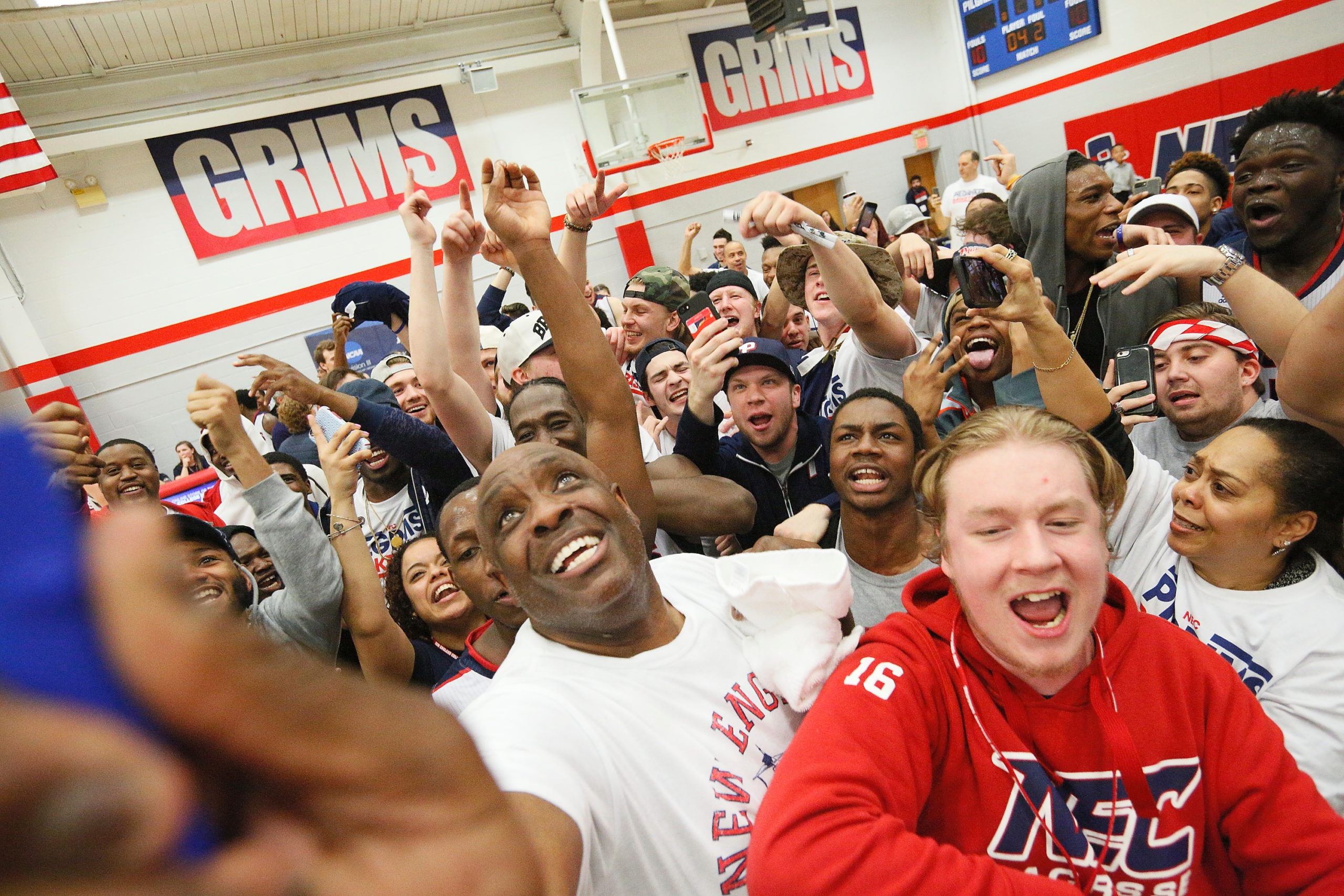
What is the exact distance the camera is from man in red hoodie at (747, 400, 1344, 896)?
1074 millimetres

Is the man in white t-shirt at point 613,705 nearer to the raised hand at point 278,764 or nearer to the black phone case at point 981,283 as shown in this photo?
the raised hand at point 278,764

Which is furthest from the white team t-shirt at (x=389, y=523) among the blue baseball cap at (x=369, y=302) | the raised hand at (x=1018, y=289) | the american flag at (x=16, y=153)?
the american flag at (x=16, y=153)

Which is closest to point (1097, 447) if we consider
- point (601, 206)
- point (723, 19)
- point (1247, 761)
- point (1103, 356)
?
point (1247, 761)

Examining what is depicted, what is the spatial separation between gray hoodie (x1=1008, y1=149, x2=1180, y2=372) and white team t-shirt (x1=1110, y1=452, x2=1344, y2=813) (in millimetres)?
1049

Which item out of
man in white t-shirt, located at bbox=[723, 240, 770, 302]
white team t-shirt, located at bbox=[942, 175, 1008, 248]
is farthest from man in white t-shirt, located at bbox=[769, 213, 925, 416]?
white team t-shirt, located at bbox=[942, 175, 1008, 248]

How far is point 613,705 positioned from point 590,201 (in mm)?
1891

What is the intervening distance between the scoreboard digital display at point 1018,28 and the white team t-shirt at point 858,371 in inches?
435

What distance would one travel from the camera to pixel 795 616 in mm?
1441

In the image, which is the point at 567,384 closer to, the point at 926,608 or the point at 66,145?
the point at 926,608

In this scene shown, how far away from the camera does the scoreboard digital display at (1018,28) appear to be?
427 inches

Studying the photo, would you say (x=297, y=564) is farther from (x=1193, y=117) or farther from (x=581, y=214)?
(x=1193, y=117)

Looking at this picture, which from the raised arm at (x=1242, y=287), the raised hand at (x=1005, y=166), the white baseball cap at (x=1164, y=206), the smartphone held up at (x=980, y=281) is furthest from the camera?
the raised hand at (x=1005, y=166)

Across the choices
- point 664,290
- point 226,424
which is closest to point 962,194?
point 664,290

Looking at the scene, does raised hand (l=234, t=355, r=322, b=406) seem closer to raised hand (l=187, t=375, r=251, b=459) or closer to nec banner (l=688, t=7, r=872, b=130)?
raised hand (l=187, t=375, r=251, b=459)
